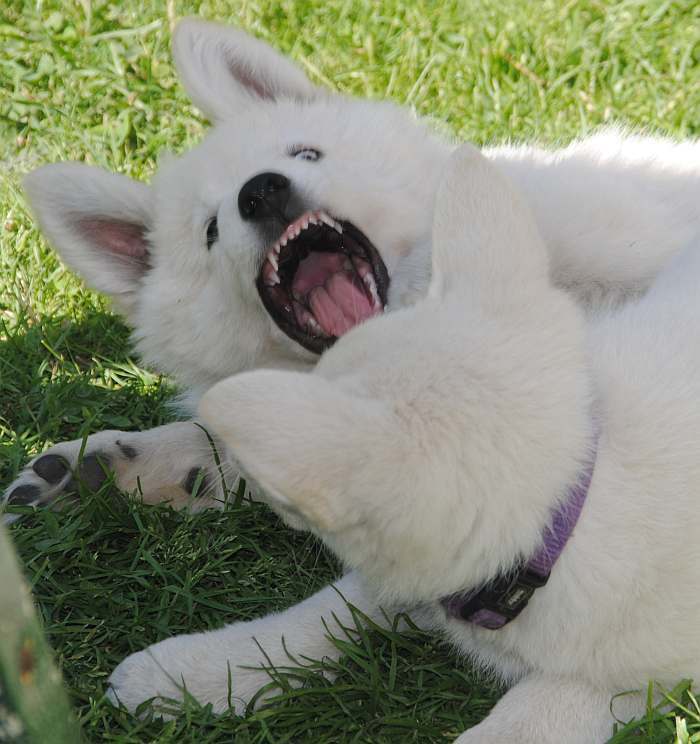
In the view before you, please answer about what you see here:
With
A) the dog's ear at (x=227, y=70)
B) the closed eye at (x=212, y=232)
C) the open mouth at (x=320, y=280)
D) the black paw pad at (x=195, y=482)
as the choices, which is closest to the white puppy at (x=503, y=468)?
the black paw pad at (x=195, y=482)

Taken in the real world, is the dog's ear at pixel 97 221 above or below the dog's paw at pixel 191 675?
above

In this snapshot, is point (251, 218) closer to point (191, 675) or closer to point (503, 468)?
point (191, 675)

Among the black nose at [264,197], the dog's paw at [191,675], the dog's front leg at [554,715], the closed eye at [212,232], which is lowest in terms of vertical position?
the dog's paw at [191,675]

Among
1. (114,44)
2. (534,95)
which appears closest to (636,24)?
(534,95)

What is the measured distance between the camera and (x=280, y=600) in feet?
10.1

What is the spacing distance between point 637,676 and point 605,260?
142 centimetres

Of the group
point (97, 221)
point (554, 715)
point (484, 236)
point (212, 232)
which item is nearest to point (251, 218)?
point (212, 232)

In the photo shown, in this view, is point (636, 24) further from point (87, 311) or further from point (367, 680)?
point (367, 680)

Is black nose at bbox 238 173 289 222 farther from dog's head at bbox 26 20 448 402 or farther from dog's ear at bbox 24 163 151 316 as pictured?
dog's ear at bbox 24 163 151 316

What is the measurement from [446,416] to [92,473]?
1800 millimetres

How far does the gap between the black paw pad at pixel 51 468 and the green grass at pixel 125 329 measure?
0.49 feet

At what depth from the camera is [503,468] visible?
1972mm

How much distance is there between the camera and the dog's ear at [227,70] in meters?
3.95

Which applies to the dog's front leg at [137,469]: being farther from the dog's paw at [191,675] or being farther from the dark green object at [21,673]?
the dark green object at [21,673]
